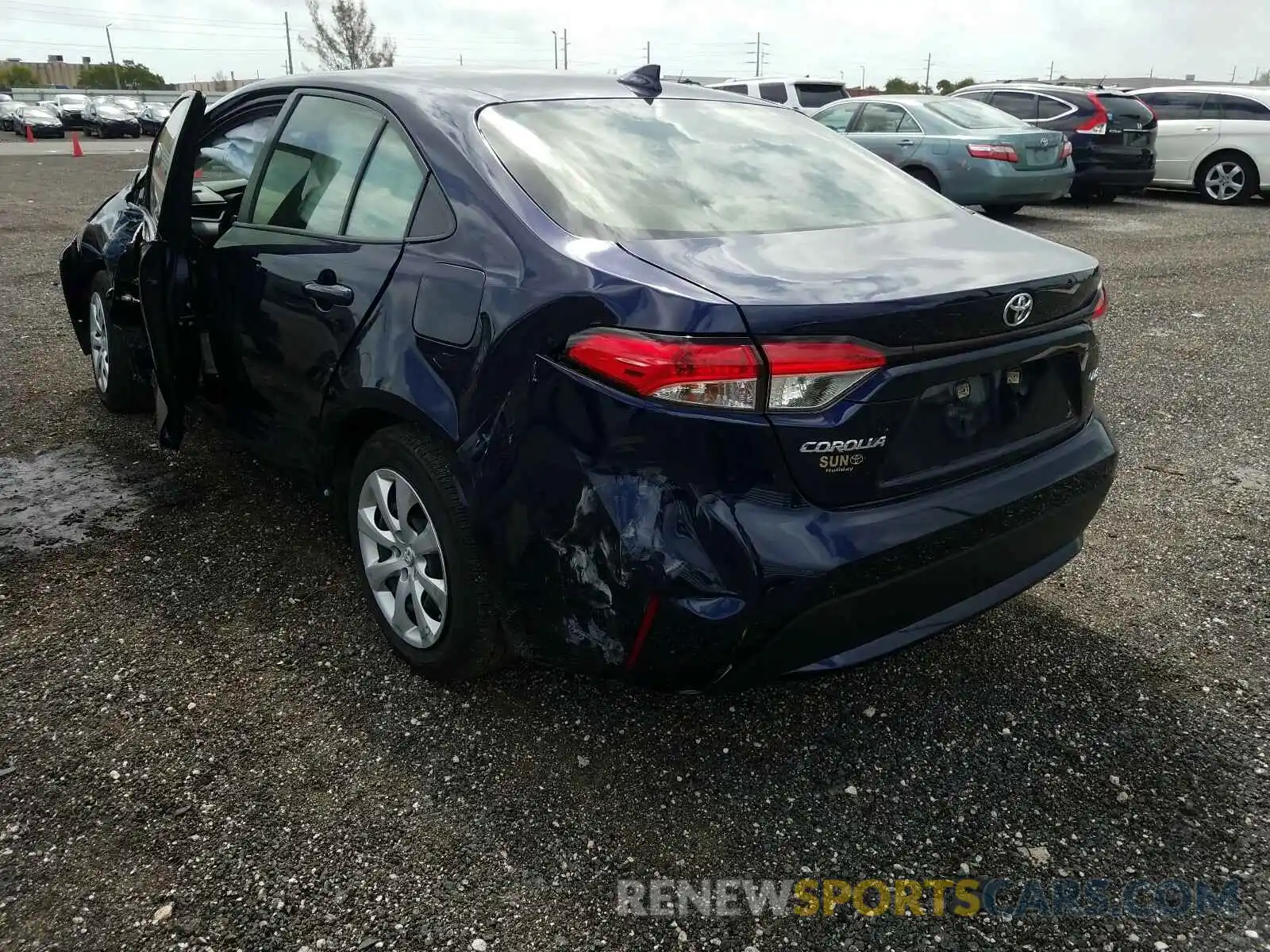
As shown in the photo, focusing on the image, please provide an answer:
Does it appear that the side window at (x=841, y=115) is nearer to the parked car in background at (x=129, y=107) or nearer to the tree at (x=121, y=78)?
the parked car in background at (x=129, y=107)

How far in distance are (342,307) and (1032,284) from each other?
1767 mm

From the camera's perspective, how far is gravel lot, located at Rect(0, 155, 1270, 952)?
6.66 feet

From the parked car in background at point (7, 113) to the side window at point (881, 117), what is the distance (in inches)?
1514

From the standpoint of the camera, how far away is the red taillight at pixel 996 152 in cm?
1058

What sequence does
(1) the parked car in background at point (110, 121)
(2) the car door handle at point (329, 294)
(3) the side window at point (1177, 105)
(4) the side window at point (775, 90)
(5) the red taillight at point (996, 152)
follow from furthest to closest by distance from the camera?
(1) the parked car in background at point (110, 121), (4) the side window at point (775, 90), (3) the side window at point (1177, 105), (5) the red taillight at point (996, 152), (2) the car door handle at point (329, 294)

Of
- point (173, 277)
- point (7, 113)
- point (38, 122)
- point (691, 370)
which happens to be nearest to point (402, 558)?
point (691, 370)

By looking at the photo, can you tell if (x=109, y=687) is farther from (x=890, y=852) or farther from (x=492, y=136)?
(x=890, y=852)

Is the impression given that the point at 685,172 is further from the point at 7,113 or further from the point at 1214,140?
the point at 7,113

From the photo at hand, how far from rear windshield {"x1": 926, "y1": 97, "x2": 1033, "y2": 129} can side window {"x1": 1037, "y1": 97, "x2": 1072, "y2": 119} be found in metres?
1.23

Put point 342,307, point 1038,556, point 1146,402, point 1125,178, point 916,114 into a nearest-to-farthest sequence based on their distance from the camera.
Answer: point 1038,556 → point 342,307 → point 1146,402 → point 916,114 → point 1125,178

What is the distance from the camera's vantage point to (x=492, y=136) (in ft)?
8.24

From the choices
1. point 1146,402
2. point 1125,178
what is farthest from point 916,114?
point 1146,402

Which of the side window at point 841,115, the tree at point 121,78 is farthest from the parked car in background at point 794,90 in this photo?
the tree at point 121,78

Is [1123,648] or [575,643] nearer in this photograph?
[575,643]
